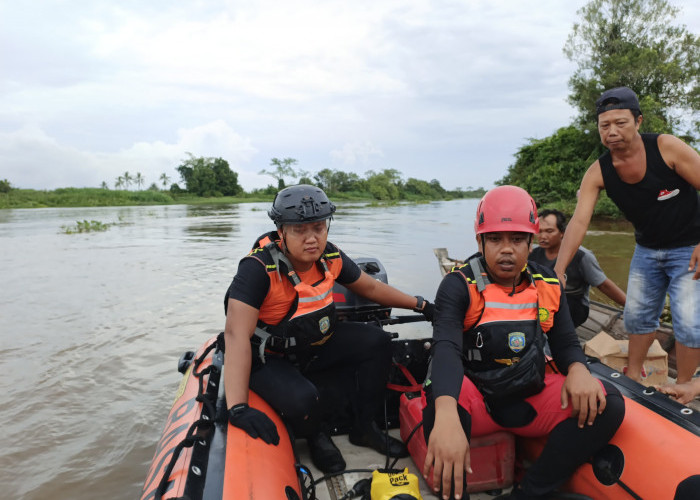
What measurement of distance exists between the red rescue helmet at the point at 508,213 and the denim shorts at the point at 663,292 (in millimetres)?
1410

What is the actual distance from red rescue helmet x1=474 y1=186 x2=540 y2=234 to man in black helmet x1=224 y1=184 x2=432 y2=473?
29.0 inches

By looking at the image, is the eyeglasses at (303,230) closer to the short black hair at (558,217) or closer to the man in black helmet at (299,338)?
the man in black helmet at (299,338)

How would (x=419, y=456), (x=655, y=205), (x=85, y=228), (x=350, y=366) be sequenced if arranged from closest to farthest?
(x=419, y=456) → (x=350, y=366) → (x=655, y=205) → (x=85, y=228)

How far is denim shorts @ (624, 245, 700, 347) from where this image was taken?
255 cm

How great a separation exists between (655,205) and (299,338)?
209 cm

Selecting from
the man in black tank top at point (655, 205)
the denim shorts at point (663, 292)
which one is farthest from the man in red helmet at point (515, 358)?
the denim shorts at point (663, 292)

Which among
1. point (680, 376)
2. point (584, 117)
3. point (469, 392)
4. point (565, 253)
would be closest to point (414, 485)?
point (469, 392)

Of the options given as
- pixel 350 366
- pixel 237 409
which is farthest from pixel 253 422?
pixel 350 366

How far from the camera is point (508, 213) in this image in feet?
5.67

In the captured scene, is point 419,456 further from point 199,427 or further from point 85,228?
point 85,228

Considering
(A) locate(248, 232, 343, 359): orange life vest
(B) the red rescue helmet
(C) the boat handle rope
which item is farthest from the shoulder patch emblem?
(C) the boat handle rope

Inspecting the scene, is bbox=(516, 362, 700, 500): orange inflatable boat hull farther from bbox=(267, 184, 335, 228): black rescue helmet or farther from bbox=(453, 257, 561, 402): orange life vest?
bbox=(267, 184, 335, 228): black rescue helmet

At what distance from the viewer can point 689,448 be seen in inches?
60.7

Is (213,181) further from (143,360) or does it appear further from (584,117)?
(143,360)
